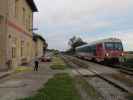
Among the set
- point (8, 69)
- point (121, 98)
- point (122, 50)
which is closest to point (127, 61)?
point (122, 50)

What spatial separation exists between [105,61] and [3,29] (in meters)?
17.4

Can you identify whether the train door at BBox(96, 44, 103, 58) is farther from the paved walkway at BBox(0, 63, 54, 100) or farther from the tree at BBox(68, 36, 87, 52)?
the tree at BBox(68, 36, 87, 52)

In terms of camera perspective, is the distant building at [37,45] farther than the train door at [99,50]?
Yes

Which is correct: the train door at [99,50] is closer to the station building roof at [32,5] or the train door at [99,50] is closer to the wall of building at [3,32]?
the station building roof at [32,5]

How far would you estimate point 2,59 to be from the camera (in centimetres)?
2595

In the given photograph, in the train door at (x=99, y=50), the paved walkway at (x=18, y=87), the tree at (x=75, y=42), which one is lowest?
the paved walkway at (x=18, y=87)

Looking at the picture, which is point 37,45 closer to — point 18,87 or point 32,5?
point 32,5

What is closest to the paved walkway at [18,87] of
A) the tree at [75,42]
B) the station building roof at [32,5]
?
the station building roof at [32,5]

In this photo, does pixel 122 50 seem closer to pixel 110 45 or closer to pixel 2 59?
pixel 110 45

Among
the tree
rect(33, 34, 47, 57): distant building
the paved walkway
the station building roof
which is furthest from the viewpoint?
the tree

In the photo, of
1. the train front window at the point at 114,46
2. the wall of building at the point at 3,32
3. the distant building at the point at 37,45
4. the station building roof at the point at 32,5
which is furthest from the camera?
the distant building at the point at 37,45

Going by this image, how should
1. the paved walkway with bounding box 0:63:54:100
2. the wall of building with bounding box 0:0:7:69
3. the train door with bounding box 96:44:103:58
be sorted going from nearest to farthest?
1. the paved walkway with bounding box 0:63:54:100
2. the wall of building with bounding box 0:0:7:69
3. the train door with bounding box 96:44:103:58

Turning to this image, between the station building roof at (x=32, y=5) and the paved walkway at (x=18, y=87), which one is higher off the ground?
the station building roof at (x=32, y=5)

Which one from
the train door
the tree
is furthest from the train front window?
the tree
